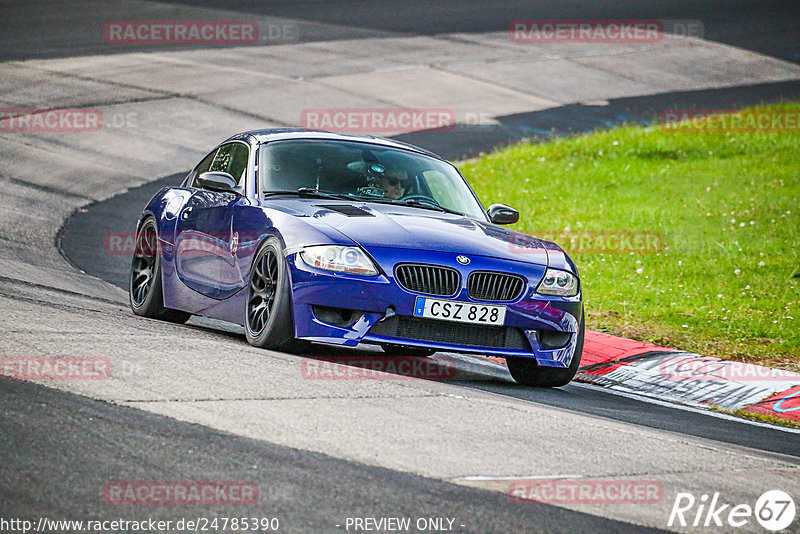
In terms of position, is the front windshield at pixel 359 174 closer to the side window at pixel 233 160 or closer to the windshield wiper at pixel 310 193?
the windshield wiper at pixel 310 193

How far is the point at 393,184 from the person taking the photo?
30.8 feet

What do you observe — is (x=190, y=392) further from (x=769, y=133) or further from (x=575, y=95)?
(x=575, y=95)

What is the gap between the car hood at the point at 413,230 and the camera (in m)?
8.05

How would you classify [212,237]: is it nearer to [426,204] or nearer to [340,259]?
[426,204]

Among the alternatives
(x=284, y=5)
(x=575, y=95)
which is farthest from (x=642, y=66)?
(x=284, y=5)

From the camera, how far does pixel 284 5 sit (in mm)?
37125

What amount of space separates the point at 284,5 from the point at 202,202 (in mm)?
28458

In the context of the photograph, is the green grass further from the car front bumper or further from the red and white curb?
the car front bumper
